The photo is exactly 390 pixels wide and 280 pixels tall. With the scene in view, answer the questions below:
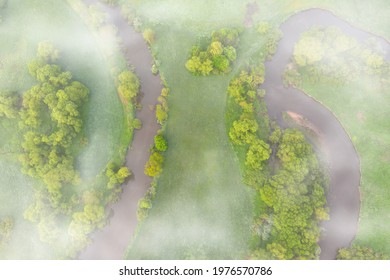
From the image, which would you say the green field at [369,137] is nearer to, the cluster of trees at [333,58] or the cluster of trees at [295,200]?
the cluster of trees at [333,58]

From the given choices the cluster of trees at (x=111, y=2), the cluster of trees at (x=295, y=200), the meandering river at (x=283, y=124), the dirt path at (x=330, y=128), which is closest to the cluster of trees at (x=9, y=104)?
the meandering river at (x=283, y=124)

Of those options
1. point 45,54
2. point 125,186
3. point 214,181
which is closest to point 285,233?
point 214,181

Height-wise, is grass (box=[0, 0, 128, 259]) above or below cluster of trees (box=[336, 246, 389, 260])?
above

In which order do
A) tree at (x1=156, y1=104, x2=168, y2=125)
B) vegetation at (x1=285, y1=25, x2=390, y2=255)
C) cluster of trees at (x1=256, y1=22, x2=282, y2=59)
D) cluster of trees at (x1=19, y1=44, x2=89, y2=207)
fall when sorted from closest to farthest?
1. cluster of trees at (x1=19, y1=44, x2=89, y2=207)
2. vegetation at (x1=285, y1=25, x2=390, y2=255)
3. tree at (x1=156, y1=104, x2=168, y2=125)
4. cluster of trees at (x1=256, y1=22, x2=282, y2=59)

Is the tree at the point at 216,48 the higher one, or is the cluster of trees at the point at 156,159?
the tree at the point at 216,48

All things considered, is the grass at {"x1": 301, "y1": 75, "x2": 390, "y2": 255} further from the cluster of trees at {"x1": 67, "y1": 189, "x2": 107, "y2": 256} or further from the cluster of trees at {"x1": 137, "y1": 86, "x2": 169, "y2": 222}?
the cluster of trees at {"x1": 67, "y1": 189, "x2": 107, "y2": 256}

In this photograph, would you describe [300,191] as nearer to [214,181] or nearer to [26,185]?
[214,181]

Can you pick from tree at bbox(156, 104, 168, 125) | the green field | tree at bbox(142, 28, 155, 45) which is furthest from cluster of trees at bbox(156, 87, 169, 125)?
the green field

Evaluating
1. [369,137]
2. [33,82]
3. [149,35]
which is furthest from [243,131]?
[33,82]
